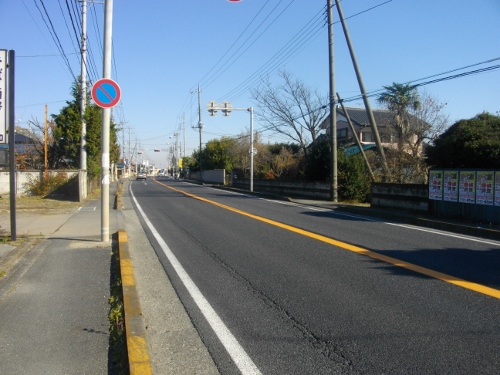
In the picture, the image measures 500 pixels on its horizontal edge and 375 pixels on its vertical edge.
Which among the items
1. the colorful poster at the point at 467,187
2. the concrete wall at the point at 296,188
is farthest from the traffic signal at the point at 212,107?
the colorful poster at the point at 467,187

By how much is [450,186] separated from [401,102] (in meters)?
19.7

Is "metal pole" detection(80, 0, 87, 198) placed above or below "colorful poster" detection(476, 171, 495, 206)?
above

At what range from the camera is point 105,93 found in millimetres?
9914

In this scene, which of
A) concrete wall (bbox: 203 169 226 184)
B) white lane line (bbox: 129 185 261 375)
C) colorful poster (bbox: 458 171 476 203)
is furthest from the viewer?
concrete wall (bbox: 203 169 226 184)

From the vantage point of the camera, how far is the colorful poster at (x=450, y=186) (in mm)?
14768

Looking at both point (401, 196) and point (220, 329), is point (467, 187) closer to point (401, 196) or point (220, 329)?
point (401, 196)

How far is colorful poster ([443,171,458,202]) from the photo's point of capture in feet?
48.5

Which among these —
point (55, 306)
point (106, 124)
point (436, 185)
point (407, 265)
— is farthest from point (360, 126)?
point (55, 306)

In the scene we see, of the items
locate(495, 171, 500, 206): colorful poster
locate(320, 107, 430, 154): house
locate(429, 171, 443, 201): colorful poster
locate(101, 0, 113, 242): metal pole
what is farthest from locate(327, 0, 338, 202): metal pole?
locate(101, 0, 113, 242): metal pole

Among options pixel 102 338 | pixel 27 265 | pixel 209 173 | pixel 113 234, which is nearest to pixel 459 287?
pixel 102 338

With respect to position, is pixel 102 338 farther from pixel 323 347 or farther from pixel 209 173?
pixel 209 173

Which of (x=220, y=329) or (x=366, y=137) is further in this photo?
(x=366, y=137)

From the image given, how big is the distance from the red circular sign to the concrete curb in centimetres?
413

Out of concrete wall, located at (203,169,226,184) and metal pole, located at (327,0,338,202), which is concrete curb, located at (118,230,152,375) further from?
concrete wall, located at (203,169,226,184)
